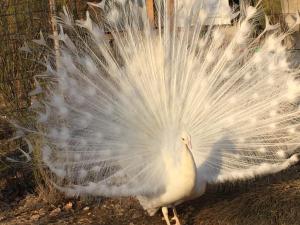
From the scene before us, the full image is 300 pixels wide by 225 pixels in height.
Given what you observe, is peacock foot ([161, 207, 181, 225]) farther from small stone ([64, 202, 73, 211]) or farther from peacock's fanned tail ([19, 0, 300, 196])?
small stone ([64, 202, 73, 211])

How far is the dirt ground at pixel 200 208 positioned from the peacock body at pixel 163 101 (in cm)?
39

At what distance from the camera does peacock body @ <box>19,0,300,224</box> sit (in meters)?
4.12

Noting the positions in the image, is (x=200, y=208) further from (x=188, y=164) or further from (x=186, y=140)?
(x=186, y=140)

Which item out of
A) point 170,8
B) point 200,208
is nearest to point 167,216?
point 200,208

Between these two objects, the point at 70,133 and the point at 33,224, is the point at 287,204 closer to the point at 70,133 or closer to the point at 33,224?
the point at 70,133

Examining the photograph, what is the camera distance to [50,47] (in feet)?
15.4

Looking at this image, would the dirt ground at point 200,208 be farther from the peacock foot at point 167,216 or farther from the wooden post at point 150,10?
the wooden post at point 150,10

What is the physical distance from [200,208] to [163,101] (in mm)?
1139

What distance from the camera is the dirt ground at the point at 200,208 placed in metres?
4.31

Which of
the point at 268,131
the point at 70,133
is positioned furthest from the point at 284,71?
the point at 70,133

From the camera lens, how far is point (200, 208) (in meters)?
4.67

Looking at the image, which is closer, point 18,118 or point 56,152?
point 56,152

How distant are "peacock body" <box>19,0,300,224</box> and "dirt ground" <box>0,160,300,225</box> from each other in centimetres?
39

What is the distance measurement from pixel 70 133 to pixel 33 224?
908mm
